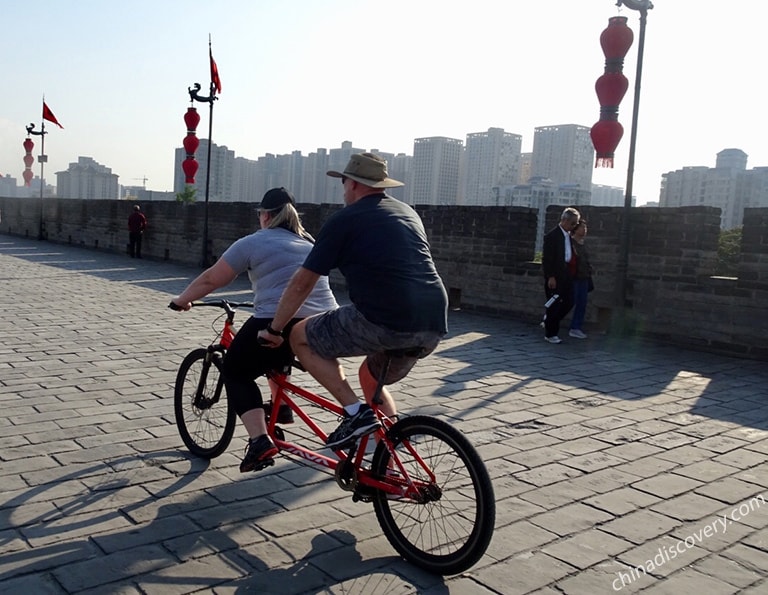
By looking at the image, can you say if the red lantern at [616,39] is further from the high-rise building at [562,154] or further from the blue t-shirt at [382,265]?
the high-rise building at [562,154]

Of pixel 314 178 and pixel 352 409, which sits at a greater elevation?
pixel 314 178

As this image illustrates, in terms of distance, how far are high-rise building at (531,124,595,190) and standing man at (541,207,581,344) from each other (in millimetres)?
59746

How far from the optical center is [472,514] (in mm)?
3141

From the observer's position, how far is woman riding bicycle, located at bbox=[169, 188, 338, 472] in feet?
12.7

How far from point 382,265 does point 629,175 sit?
7.94m

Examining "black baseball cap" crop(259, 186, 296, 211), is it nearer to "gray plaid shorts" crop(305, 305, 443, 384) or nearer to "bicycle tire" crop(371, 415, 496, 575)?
"gray plaid shorts" crop(305, 305, 443, 384)

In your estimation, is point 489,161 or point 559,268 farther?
point 489,161

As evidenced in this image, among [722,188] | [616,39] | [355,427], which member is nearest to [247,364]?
[355,427]

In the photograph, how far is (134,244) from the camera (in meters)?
23.1

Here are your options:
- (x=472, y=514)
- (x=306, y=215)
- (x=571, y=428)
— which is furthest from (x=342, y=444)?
(x=306, y=215)

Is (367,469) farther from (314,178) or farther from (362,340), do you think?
(314,178)

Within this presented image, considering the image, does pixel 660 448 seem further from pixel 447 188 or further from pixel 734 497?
pixel 447 188

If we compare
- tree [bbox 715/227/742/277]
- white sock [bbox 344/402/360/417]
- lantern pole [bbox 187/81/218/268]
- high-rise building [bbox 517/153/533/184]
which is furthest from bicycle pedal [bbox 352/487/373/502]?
high-rise building [bbox 517/153/533/184]

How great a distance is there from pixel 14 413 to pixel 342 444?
121 inches
